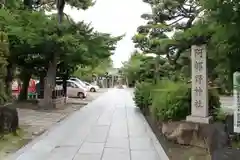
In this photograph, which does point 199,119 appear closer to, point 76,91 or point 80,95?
point 80,95

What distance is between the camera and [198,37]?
8547 millimetres

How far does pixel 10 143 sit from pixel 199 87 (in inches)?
200

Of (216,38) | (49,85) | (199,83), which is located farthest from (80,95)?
(216,38)

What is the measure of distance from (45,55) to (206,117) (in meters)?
12.3

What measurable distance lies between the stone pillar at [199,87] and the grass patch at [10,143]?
4.37m

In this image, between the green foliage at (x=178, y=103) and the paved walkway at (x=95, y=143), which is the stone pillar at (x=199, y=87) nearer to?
the green foliage at (x=178, y=103)

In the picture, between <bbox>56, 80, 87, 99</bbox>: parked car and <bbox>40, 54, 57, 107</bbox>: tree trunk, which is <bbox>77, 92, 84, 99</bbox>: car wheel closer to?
<bbox>56, 80, 87, 99</bbox>: parked car

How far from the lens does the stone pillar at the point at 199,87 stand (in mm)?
8334

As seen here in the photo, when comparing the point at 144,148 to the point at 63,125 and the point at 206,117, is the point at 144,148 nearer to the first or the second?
the point at 206,117

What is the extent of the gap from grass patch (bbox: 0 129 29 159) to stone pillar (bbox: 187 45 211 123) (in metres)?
4.37

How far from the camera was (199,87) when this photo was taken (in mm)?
8555

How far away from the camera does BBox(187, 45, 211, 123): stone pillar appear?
8.33 m

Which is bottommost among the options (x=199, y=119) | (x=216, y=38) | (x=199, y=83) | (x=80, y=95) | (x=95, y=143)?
(x=95, y=143)

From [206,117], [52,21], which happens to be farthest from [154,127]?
[52,21]
